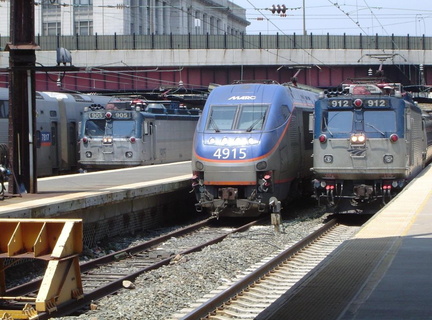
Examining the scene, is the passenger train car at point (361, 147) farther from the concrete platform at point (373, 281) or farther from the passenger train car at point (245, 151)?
the concrete platform at point (373, 281)

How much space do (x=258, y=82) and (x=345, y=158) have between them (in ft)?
11.5

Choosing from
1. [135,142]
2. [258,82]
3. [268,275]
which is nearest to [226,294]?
[268,275]

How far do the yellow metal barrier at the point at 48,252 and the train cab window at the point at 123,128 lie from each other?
748 inches

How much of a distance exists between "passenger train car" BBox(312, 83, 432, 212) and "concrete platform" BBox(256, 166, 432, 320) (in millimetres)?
4264

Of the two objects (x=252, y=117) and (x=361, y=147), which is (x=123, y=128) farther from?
(x=361, y=147)

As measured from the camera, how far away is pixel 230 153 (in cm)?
1877

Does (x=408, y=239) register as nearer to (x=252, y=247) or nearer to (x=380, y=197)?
(x=252, y=247)

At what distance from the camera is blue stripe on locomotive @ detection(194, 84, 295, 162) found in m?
18.8

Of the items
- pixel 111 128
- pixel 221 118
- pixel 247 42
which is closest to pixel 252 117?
Answer: pixel 221 118

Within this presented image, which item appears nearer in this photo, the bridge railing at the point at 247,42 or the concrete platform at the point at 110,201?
the concrete platform at the point at 110,201

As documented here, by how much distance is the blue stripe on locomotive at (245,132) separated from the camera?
18.8 metres

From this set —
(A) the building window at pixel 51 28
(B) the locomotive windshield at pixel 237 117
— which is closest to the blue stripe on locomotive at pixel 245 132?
(B) the locomotive windshield at pixel 237 117

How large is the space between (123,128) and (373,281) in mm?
21213

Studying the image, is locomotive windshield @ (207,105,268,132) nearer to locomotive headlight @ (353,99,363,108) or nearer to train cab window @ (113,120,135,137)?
locomotive headlight @ (353,99,363,108)
